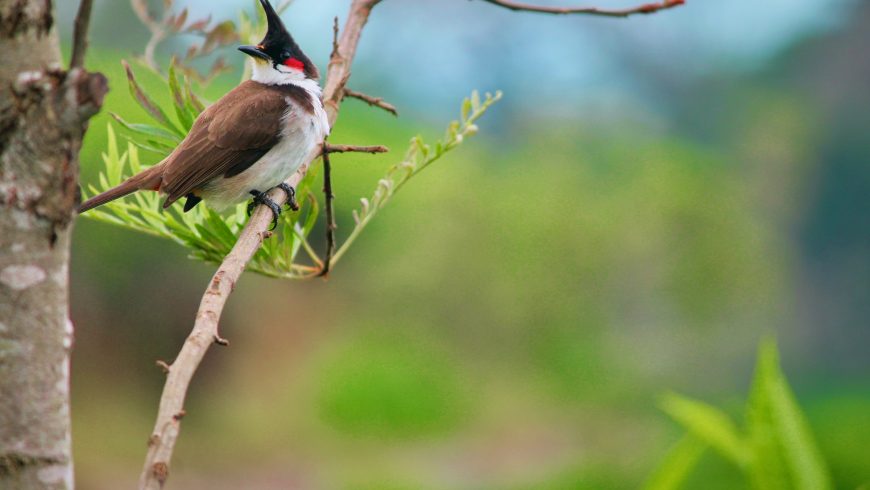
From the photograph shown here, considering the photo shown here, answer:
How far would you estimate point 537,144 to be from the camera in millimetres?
4602

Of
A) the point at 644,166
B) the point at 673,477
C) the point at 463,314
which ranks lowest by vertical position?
the point at 673,477

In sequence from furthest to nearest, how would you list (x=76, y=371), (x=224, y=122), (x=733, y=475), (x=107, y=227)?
(x=76, y=371) → (x=107, y=227) → (x=733, y=475) → (x=224, y=122)

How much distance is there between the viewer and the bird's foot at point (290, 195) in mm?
695

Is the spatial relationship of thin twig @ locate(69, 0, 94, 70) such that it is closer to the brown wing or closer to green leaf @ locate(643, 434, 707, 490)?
the brown wing

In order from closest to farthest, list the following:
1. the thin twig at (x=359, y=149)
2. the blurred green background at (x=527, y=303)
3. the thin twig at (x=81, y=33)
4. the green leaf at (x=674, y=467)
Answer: the thin twig at (x=81, y=33)
the thin twig at (x=359, y=149)
the green leaf at (x=674, y=467)
the blurred green background at (x=527, y=303)

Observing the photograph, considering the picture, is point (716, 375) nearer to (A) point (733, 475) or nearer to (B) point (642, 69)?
(B) point (642, 69)

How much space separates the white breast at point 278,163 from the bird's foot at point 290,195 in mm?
53

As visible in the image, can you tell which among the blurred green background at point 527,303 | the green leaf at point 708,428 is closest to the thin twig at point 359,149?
the green leaf at point 708,428

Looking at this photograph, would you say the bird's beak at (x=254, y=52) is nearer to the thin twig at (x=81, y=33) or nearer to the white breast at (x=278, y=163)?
the white breast at (x=278, y=163)

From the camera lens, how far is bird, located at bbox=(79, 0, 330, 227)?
802mm

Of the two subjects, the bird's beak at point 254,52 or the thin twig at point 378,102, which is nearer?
the thin twig at point 378,102

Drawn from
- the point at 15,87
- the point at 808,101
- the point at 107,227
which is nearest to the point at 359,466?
the point at 107,227

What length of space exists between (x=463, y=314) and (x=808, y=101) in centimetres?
228

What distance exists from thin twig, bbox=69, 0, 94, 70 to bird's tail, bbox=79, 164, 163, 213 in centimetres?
38
